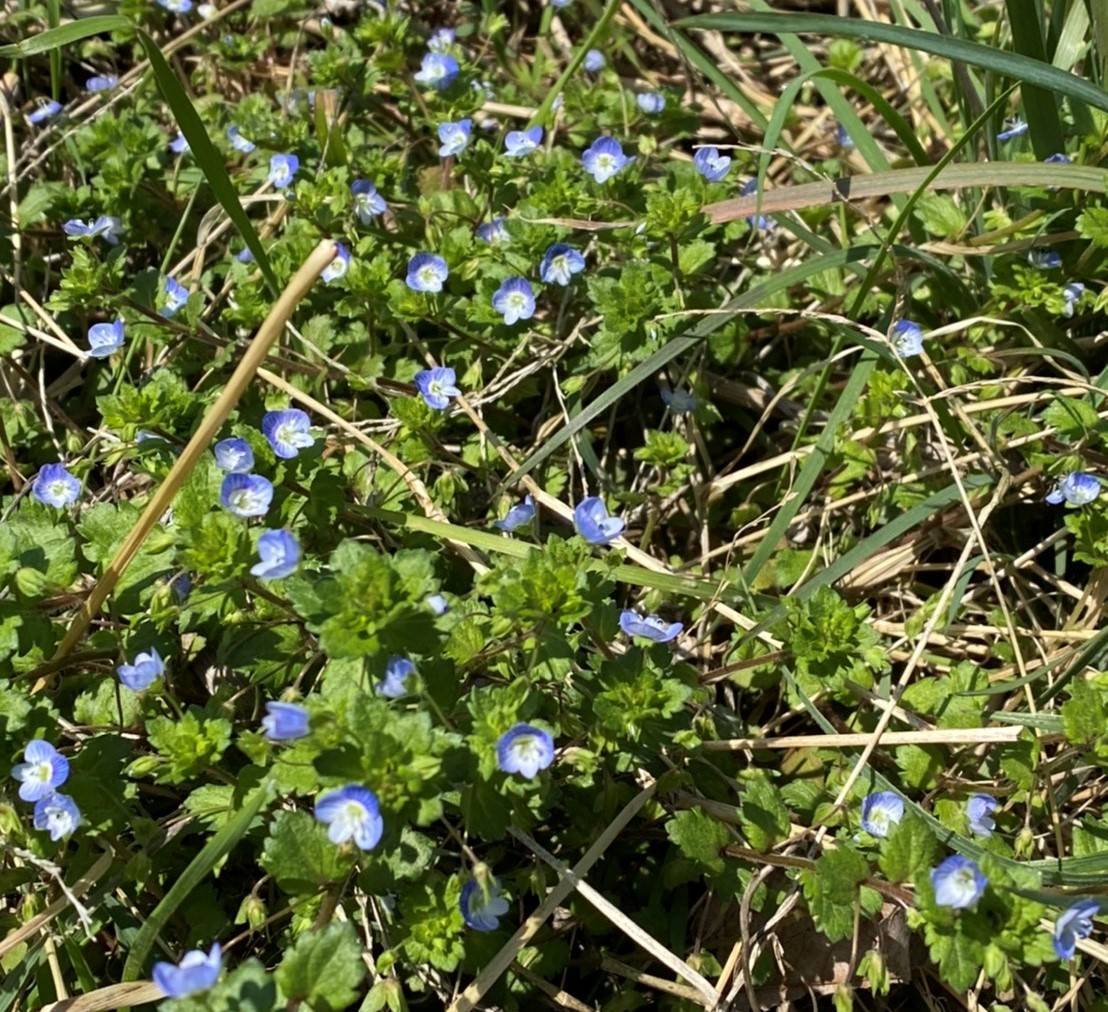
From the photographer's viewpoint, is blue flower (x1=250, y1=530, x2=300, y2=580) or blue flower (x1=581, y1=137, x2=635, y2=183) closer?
blue flower (x1=250, y1=530, x2=300, y2=580)

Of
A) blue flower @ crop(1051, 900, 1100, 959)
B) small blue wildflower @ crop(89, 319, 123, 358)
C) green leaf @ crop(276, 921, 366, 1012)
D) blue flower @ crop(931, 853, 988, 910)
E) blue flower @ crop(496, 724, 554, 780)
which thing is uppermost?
small blue wildflower @ crop(89, 319, 123, 358)

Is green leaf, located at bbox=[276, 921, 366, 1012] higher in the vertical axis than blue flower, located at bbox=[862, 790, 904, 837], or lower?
higher

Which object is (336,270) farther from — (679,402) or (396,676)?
(396,676)

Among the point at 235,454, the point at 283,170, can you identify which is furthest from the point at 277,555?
the point at 283,170

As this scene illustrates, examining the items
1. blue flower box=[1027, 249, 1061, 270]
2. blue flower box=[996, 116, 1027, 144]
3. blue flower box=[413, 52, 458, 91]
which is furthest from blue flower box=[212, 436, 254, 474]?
blue flower box=[996, 116, 1027, 144]

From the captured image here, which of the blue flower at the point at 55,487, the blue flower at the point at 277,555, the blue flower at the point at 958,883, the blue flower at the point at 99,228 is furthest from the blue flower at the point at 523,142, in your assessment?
the blue flower at the point at 958,883

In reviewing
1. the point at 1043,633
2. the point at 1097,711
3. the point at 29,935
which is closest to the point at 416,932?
the point at 29,935

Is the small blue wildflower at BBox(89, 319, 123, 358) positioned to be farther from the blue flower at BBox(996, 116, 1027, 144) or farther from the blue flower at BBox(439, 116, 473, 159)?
the blue flower at BBox(996, 116, 1027, 144)

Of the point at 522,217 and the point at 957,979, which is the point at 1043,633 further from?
the point at 522,217
